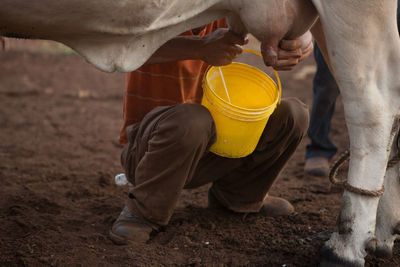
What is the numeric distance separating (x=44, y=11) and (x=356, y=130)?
3.88 ft

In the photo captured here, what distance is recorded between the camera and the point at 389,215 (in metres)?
1.94

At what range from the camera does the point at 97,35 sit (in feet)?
5.78

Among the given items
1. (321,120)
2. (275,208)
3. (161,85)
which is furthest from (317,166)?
(161,85)

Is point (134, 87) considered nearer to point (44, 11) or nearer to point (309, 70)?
point (44, 11)

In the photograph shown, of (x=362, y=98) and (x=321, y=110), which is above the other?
(x=362, y=98)

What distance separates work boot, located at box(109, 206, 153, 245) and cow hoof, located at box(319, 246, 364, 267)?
74cm

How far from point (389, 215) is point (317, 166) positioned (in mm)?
1197

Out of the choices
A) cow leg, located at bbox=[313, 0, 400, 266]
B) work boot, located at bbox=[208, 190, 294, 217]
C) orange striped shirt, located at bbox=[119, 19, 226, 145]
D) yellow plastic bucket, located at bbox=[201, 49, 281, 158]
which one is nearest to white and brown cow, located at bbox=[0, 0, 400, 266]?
cow leg, located at bbox=[313, 0, 400, 266]

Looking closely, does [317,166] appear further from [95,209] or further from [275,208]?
[95,209]

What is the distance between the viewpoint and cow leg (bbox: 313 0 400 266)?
171 centimetres

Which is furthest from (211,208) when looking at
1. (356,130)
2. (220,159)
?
(356,130)

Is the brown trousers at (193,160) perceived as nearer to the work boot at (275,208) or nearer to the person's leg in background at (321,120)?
the work boot at (275,208)

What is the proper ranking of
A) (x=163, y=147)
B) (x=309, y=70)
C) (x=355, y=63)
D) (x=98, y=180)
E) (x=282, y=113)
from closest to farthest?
(x=355, y=63) → (x=163, y=147) → (x=282, y=113) → (x=98, y=180) → (x=309, y=70)

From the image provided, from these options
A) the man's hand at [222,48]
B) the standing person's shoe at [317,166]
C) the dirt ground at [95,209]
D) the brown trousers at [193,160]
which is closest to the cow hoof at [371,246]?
the dirt ground at [95,209]
